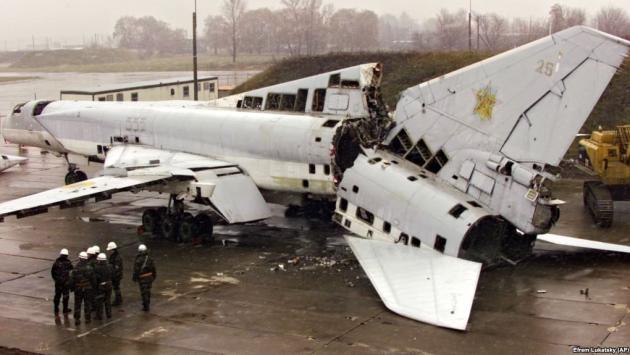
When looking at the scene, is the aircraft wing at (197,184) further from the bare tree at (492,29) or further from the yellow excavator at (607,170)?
the bare tree at (492,29)

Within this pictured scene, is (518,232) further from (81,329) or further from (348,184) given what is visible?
(81,329)

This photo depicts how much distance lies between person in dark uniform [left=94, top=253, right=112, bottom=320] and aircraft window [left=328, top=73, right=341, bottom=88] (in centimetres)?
840

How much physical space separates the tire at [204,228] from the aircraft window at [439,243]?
22.5 ft

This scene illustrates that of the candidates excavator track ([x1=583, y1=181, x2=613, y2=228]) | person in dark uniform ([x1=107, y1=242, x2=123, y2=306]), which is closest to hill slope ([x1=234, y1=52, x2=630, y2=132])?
excavator track ([x1=583, y1=181, x2=613, y2=228])

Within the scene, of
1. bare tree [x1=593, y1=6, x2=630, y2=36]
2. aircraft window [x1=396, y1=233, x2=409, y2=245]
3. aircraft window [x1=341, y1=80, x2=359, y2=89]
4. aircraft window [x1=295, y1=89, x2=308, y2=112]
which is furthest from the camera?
bare tree [x1=593, y1=6, x2=630, y2=36]

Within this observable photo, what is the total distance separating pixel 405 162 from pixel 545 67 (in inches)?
157

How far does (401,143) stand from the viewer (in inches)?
787

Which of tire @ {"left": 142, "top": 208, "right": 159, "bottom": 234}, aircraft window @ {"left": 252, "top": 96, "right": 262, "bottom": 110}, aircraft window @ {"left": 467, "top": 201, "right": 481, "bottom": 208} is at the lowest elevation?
tire @ {"left": 142, "top": 208, "right": 159, "bottom": 234}

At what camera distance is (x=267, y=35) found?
77.4 metres

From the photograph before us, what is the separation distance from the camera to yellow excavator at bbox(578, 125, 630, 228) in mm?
23500

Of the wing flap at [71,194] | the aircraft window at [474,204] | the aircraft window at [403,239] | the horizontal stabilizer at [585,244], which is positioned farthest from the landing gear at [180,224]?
the horizontal stabilizer at [585,244]

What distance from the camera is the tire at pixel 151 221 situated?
2236 centimetres

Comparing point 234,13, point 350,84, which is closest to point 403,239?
point 350,84

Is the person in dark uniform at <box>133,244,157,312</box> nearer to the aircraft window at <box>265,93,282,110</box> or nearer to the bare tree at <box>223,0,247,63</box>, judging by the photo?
the aircraft window at <box>265,93,282,110</box>
